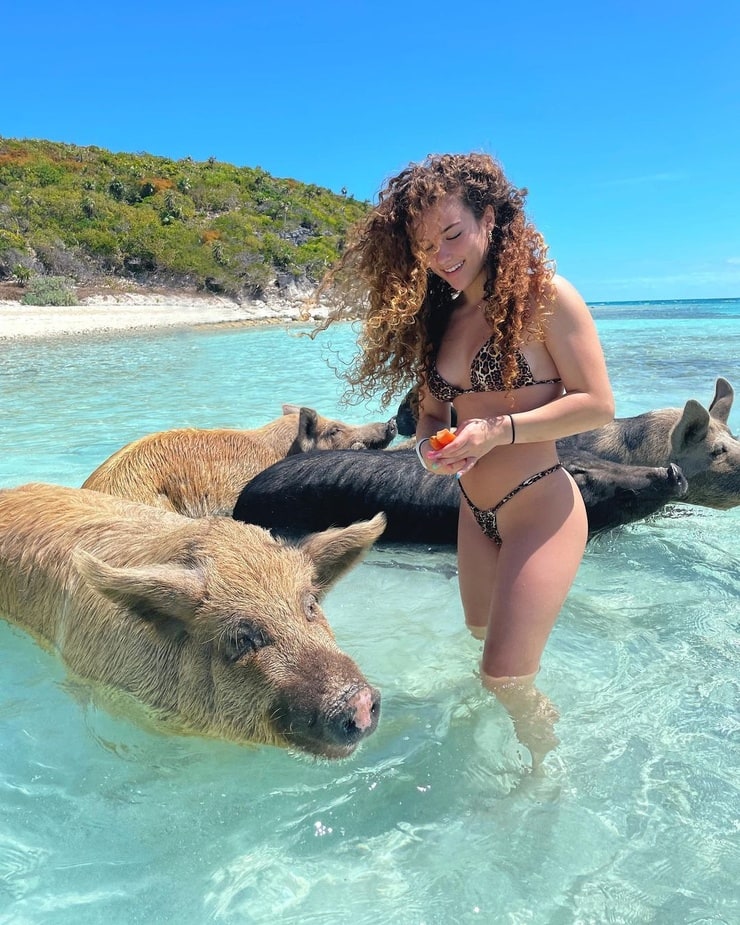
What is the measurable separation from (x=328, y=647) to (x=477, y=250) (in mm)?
1652

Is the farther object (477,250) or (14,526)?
(14,526)

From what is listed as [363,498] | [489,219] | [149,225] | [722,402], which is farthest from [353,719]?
[149,225]

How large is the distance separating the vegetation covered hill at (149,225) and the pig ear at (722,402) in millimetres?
41785

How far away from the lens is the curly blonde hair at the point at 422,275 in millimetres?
3002

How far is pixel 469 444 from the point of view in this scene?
2855 millimetres

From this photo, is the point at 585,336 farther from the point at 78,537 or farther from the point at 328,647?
the point at 78,537

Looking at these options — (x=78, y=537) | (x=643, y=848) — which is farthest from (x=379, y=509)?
(x=643, y=848)

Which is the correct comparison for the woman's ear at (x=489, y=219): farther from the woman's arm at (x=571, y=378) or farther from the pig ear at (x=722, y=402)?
the pig ear at (x=722, y=402)

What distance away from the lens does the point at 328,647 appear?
2.84m

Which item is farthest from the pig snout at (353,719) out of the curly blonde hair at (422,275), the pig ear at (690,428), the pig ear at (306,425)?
the pig ear at (306,425)

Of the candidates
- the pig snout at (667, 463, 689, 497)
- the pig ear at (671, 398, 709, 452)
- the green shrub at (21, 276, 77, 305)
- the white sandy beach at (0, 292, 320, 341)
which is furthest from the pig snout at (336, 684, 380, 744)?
the green shrub at (21, 276, 77, 305)

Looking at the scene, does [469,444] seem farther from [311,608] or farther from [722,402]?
[722,402]

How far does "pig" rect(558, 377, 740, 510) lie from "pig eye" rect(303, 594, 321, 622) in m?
3.26

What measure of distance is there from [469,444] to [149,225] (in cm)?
5405
